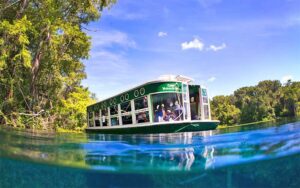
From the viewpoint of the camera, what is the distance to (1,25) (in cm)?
1549

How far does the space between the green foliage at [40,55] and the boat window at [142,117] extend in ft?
17.2

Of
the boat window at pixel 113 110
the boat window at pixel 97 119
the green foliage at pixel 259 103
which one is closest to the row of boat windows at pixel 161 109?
the boat window at pixel 113 110

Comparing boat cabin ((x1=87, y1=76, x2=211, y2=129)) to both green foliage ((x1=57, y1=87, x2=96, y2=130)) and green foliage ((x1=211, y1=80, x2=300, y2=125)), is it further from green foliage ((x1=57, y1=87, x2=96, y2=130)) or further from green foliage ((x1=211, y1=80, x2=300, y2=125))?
green foliage ((x1=211, y1=80, x2=300, y2=125))

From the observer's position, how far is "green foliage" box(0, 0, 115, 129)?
Result: 16172mm

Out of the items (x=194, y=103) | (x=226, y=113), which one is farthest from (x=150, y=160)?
(x=226, y=113)

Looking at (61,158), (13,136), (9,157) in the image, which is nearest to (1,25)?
(13,136)

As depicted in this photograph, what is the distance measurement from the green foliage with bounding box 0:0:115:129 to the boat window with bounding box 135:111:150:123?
5250 millimetres

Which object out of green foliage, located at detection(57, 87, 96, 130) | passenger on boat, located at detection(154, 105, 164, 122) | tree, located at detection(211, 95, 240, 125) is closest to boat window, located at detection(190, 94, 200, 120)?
passenger on boat, located at detection(154, 105, 164, 122)

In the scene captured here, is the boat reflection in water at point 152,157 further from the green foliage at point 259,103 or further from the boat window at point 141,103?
the green foliage at point 259,103

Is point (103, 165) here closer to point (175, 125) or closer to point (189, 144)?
point (189, 144)

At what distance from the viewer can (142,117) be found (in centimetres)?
1420

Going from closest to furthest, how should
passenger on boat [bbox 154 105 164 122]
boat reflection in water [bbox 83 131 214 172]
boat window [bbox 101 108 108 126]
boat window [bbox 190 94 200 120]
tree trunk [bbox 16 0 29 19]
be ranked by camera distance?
boat reflection in water [bbox 83 131 214 172] → passenger on boat [bbox 154 105 164 122] → boat window [bbox 190 94 200 120] → tree trunk [bbox 16 0 29 19] → boat window [bbox 101 108 108 126]

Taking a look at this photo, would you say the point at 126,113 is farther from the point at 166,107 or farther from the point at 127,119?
the point at 166,107

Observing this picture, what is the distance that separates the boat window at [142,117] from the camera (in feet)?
45.8
